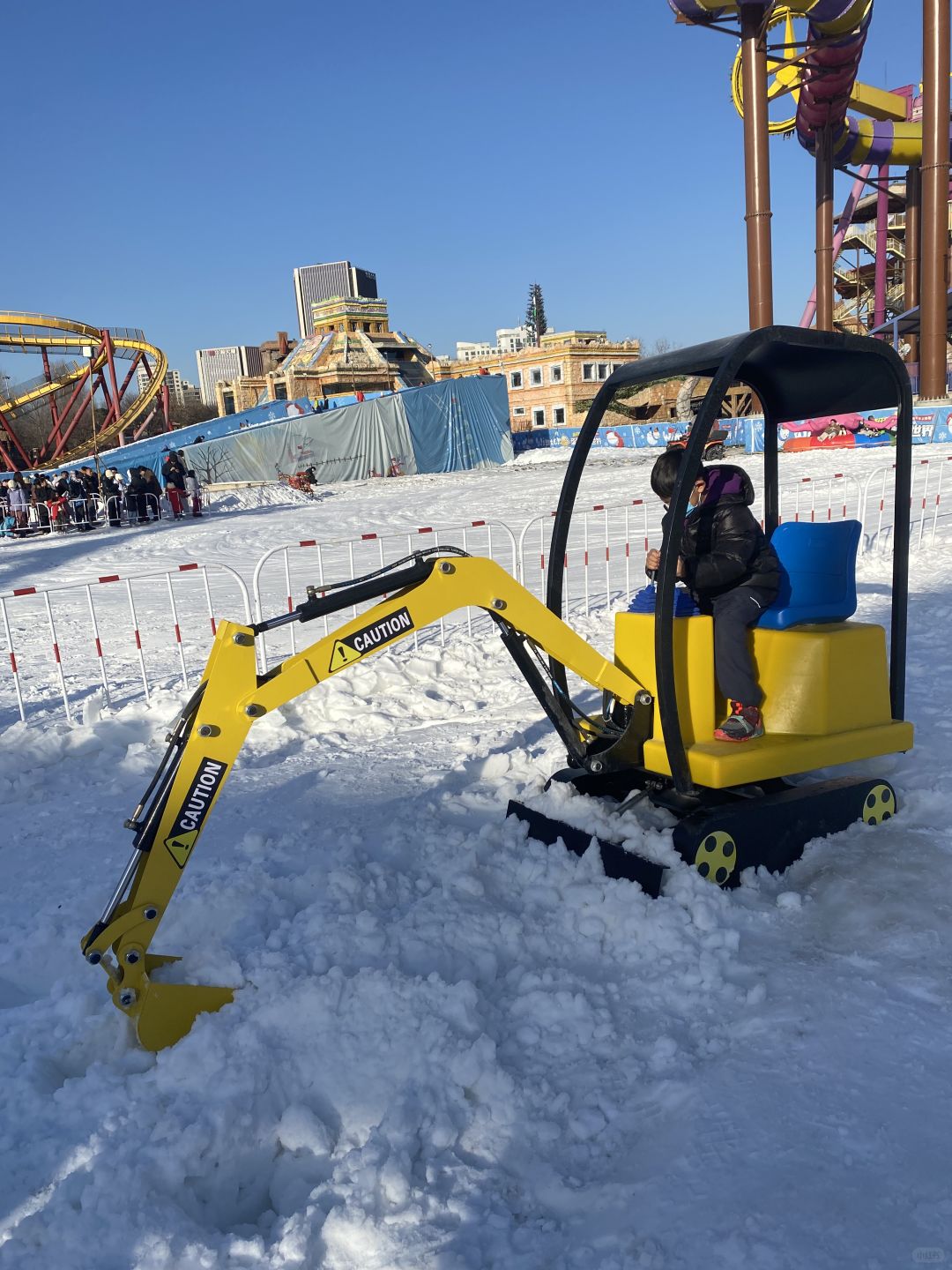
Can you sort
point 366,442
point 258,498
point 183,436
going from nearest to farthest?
point 258,498, point 183,436, point 366,442

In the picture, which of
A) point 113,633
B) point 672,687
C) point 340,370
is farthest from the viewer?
point 340,370

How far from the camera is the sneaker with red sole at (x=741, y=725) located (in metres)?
4.01

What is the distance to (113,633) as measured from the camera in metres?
10.4

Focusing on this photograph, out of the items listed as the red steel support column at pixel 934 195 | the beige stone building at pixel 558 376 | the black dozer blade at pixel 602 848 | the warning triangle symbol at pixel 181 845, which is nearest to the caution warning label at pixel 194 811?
the warning triangle symbol at pixel 181 845

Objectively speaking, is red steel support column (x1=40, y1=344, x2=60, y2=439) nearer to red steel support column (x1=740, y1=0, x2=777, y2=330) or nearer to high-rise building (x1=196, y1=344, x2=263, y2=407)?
red steel support column (x1=740, y1=0, x2=777, y2=330)

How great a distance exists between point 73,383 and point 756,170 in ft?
109

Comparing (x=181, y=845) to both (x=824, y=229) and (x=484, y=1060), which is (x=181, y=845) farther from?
(x=824, y=229)

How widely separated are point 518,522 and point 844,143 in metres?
25.1

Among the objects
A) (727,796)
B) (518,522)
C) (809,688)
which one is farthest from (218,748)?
(518,522)

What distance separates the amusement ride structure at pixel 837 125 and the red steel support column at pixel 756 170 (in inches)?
1.0

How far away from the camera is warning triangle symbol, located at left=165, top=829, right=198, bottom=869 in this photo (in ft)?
9.65

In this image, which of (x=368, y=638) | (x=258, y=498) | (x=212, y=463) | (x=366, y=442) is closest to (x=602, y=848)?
(x=368, y=638)

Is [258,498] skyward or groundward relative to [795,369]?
groundward

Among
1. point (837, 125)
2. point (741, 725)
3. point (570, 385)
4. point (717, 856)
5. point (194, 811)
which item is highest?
point (837, 125)
